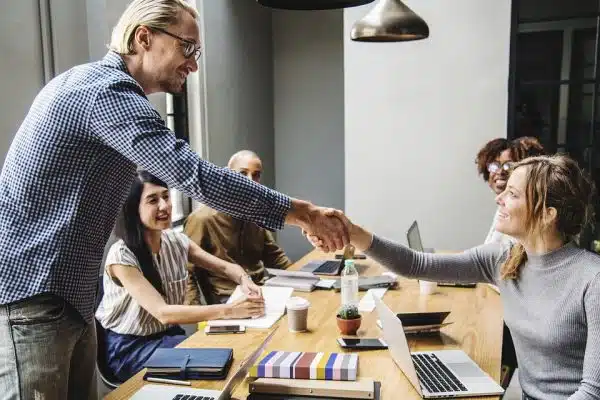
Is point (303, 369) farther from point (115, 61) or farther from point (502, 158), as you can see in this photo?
point (502, 158)

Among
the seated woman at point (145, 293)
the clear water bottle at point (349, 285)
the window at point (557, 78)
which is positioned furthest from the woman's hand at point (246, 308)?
the window at point (557, 78)

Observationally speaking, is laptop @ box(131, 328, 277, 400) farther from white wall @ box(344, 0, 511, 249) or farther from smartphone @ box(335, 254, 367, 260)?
white wall @ box(344, 0, 511, 249)

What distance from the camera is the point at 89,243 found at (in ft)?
4.59

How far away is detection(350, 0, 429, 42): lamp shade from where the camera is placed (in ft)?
9.26

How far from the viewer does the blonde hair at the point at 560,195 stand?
1.75 metres

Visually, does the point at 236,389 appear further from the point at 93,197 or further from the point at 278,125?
the point at 278,125

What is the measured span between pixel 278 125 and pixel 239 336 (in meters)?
3.84

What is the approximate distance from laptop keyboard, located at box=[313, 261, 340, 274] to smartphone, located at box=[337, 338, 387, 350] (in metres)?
1.06

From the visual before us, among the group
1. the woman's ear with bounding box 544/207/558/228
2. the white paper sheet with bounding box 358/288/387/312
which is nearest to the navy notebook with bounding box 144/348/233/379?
the white paper sheet with bounding box 358/288/387/312

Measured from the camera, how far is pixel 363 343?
1906 mm

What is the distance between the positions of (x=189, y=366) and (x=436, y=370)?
0.68 metres

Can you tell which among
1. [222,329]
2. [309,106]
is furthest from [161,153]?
[309,106]

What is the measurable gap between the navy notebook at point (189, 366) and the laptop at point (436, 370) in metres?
0.47

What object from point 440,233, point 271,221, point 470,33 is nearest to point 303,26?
point 470,33
